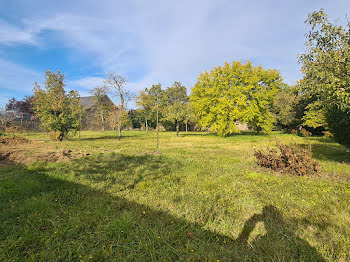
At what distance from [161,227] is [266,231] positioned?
1.67 metres

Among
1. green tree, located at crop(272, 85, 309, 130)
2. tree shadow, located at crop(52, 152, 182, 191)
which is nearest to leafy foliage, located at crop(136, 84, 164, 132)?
tree shadow, located at crop(52, 152, 182, 191)

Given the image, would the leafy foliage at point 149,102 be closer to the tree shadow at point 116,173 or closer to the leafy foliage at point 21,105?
the tree shadow at point 116,173

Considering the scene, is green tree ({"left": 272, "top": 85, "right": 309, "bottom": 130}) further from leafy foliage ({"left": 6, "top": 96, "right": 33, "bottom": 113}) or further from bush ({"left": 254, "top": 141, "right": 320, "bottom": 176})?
leafy foliage ({"left": 6, "top": 96, "right": 33, "bottom": 113})

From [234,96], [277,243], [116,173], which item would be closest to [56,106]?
[116,173]

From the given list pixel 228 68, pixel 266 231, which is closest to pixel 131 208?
pixel 266 231

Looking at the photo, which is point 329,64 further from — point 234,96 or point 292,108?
point 292,108

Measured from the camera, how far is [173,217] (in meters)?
3.05

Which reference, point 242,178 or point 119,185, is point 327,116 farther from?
point 119,185

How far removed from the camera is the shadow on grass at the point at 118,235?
2148 millimetres

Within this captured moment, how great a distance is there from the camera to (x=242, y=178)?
520 centimetres

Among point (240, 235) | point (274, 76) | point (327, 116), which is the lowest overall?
point (240, 235)

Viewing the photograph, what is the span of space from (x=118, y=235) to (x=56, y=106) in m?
15.9

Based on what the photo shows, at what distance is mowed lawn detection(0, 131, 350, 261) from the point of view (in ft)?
7.25

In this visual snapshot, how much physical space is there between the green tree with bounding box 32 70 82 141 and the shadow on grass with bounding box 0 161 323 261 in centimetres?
1311
